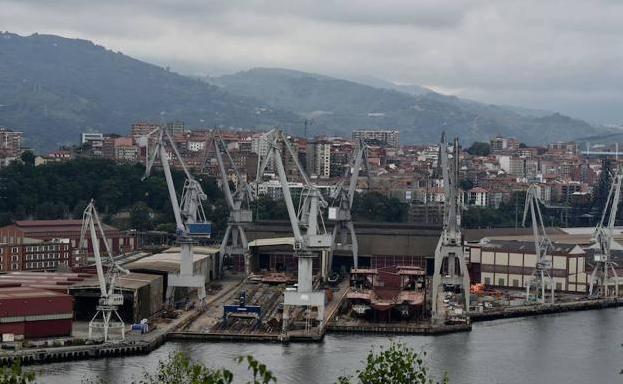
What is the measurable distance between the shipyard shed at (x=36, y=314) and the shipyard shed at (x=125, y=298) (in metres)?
1.63

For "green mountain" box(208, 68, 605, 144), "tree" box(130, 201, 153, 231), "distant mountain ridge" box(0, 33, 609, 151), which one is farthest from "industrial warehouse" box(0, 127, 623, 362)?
"green mountain" box(208, 68, 605, 144)

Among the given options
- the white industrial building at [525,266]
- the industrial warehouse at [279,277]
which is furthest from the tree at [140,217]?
the white industrial building at [525,266]

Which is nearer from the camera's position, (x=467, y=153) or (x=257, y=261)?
(x=257, y=261)

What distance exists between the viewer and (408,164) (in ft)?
219

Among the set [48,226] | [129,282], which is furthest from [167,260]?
[48,226]

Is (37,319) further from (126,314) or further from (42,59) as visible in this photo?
(42,59)

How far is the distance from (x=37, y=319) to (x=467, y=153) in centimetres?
5808

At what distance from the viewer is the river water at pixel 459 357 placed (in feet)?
65.7

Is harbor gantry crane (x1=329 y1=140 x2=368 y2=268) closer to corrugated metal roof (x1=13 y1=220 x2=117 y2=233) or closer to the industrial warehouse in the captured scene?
the industrial warehouse

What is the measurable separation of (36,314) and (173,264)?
21.2ft

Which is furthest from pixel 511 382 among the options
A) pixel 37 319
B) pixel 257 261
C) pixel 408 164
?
pixel 408 164

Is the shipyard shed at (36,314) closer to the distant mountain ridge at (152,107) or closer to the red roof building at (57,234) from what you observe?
the red roof building at (57,234)

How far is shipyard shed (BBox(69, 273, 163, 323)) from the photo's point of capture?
24.1 metres

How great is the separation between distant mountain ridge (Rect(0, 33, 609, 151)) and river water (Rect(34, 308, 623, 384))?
289 ft
